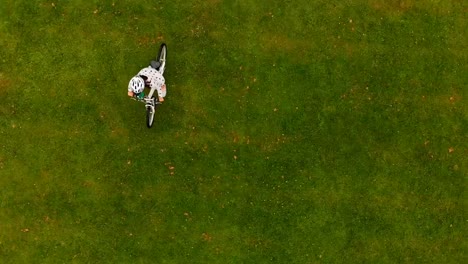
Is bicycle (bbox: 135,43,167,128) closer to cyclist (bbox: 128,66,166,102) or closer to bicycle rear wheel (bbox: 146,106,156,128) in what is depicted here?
bicycle rear wheel (bbox: 146,106,156,128)

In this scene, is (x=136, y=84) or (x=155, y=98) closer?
(x=136, y=84)

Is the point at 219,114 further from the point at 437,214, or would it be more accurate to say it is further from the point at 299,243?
the point at 437,214

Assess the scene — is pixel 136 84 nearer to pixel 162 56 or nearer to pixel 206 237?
pixel 162 56

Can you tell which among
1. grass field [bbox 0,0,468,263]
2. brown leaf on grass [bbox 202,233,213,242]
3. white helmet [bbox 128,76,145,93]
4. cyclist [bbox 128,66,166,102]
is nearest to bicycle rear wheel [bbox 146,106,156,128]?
grass field [bbox 0,0,468,263]

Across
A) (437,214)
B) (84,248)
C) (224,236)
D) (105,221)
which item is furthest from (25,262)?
(437,214)

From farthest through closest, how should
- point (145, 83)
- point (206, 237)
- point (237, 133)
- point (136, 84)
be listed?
point (237, 133), point (206, 237), point (145, 83), point (136, 84)

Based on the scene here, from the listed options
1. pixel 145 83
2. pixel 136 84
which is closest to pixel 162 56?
pixel 145 83
